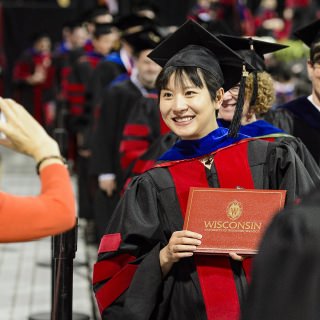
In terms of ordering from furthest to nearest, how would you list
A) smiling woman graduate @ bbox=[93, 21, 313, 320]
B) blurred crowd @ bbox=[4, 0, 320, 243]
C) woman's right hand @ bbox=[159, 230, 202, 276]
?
blurred crowd @ bbox=[4, 0, 320, 243] → smiling woman graduate @ bbox=[93, 21, 313, 320] → woman's right hand @ bbox=[159, 230, 202, 276]

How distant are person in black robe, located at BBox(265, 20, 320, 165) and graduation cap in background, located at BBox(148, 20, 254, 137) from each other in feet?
2.80

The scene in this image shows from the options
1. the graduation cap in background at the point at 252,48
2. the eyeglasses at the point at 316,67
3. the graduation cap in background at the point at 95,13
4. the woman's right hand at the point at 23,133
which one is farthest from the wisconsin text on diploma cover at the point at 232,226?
the graduation cap in background at the point at 95,13

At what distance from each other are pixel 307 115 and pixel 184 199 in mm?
1405

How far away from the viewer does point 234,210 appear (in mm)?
3408

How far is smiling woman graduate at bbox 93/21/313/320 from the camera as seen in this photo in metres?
3.48

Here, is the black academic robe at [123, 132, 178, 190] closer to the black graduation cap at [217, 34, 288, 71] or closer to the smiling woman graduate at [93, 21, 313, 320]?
the black graduation cap at [217, 34, 288, 71]

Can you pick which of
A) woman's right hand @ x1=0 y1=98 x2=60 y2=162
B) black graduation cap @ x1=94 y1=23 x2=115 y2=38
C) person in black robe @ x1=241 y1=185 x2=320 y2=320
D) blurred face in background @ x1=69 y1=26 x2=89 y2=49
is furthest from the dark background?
person in black robe @ x1=241 y1=185 x2=320 y2=320

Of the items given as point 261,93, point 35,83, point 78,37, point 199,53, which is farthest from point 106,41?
point 35,83

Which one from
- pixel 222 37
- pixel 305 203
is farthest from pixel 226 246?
pixel 305 203

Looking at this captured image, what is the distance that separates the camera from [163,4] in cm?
2008

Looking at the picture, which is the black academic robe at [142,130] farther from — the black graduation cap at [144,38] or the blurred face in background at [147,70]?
the black graduation cap at [144,38]

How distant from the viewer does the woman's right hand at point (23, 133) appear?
252 cm

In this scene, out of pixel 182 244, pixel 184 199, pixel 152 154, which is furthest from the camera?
pixel 152 154

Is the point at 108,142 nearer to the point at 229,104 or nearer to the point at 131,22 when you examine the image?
the point at 131,22
